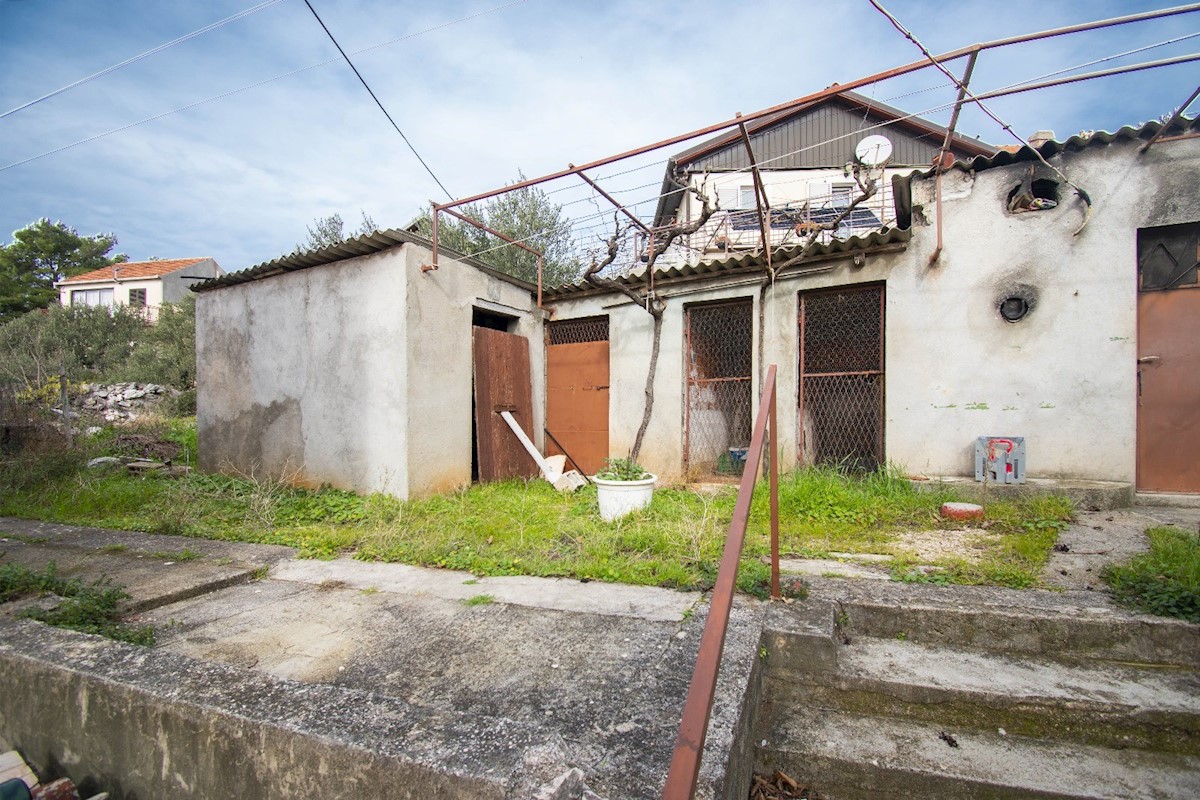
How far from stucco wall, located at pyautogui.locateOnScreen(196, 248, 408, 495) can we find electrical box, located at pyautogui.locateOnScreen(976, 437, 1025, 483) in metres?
5.69

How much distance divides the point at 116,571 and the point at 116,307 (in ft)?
74.7

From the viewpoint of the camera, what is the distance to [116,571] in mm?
3482

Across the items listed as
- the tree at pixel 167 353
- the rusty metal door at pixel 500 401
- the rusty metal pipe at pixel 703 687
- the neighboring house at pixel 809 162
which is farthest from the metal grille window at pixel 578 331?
the tree at pixel 167 353

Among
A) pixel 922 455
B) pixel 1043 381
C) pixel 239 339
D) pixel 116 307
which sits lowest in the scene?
pixel 922 455

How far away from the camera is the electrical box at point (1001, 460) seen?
185 inches

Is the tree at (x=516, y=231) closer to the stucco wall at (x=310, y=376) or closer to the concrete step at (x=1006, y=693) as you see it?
the stucco wall at (x=310, y=376)

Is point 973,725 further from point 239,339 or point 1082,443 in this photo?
point 239,339

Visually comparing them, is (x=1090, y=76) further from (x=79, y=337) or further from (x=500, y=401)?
(x=79, y=337)

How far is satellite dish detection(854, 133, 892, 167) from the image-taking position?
8992mm

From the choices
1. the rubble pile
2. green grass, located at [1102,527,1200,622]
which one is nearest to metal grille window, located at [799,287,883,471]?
green grass, located at [1102,527,1200,622]

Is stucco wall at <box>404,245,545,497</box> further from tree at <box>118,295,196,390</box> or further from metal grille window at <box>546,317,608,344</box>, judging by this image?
tree at <box>118,295,196,390</box>

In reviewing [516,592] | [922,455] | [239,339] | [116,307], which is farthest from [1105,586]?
[116,307]

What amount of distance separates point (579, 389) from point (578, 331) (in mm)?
876

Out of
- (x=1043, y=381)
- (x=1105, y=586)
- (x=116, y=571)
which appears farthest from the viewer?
(x=1043, y=381)
